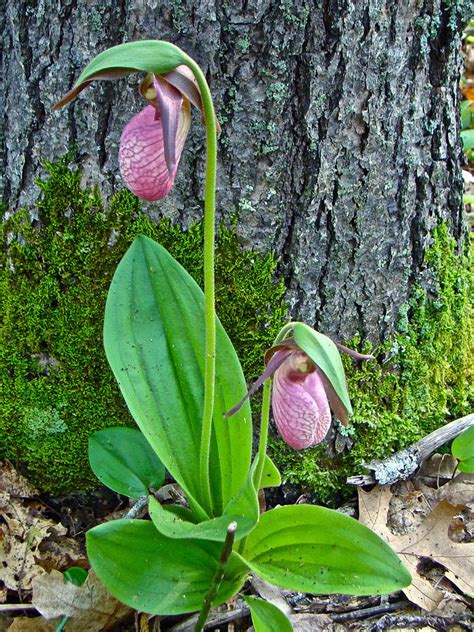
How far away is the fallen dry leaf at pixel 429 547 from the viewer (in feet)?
5.53

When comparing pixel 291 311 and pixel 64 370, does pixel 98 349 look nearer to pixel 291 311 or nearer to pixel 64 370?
pixel 64 370

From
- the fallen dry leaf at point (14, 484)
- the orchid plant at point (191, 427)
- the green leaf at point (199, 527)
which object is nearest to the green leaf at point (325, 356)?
the orchid plant at point (191, 427)

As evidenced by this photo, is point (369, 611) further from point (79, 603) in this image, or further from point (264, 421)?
point (79, 603)

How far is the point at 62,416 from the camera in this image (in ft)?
6.25

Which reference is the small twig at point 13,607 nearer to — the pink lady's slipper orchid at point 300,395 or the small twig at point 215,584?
the small twig at point 215,584

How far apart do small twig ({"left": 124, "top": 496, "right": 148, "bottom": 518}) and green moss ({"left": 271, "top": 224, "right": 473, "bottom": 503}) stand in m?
0.39

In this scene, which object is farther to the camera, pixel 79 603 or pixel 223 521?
pixel 79 603

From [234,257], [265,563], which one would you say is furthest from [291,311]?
[265,563]

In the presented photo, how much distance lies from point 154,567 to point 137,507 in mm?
315

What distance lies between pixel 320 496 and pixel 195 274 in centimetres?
75

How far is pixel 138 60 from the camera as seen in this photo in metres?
1.11

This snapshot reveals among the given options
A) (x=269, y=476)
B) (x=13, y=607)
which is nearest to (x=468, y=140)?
(x=269, y=476)

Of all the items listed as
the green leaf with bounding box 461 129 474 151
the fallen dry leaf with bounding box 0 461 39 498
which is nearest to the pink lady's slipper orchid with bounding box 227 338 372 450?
the fallen dry leaf with bounding box 0 461 39 498

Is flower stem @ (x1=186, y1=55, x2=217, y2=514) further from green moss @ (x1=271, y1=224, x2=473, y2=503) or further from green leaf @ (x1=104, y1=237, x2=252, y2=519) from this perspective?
green moss @ (x1=271, y1=224, x2=473, y2=503)
